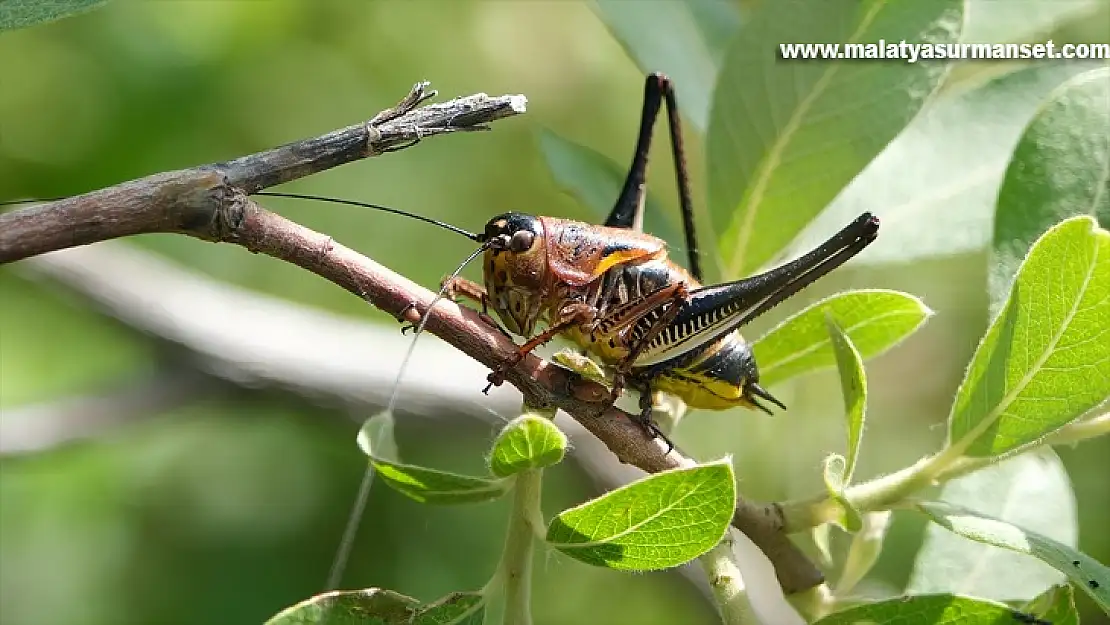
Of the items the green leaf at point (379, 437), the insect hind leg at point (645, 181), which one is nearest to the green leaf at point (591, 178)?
the insect hind leg at point (645, 181)

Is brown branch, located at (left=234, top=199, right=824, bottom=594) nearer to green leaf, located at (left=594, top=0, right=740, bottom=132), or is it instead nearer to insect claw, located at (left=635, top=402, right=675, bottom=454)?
insect claw, located at (left=635, top=402, right=675, bottom=454)

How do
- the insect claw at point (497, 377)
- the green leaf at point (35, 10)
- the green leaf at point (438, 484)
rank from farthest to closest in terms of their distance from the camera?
the insect claw at point (497, 377), the green leaf at point (438, 484), the green leaf at point (35, 10)

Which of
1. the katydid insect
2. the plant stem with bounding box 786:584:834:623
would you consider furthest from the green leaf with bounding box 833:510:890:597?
the katydid insect

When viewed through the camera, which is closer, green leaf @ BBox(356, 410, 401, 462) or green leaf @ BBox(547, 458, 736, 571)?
green leaf @ BBox(547, 458, 736, 571)

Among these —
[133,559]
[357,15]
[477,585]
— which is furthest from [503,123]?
[133,559]

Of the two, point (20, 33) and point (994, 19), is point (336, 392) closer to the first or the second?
point (20, 33)

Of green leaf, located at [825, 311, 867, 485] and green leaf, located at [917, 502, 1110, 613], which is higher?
green leaf, located at [825, 311, 867, 485]

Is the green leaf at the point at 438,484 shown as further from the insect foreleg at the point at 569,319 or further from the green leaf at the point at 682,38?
the green leaf at the point at 682,38
